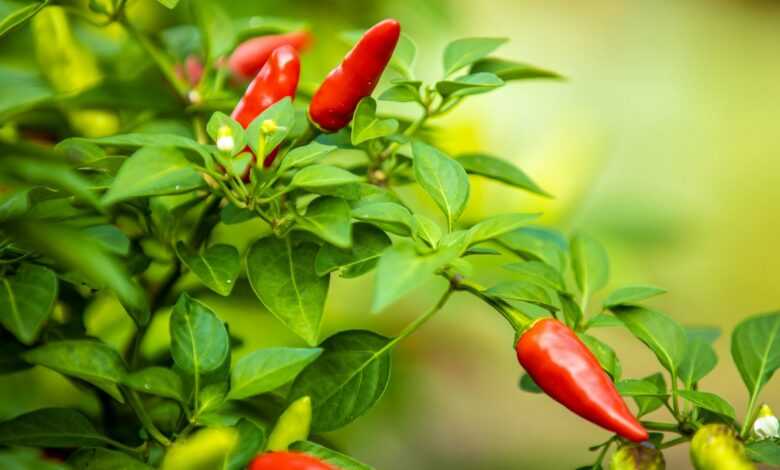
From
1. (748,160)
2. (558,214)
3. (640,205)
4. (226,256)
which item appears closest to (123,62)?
(226,256)

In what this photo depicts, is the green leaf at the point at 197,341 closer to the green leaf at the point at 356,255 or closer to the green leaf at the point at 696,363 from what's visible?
the green leaf at the point at 356,255

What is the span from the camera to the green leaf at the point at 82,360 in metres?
0.67

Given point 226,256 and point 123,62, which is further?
point 123,62

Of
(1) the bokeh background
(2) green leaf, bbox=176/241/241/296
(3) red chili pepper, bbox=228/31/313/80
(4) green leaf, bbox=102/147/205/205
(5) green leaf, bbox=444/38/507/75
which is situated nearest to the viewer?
(4) green leaf, bbox=102/147/205/205

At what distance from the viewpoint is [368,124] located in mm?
750

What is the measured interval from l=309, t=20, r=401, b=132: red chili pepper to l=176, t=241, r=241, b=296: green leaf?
0.43ft

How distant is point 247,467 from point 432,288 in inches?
32.9

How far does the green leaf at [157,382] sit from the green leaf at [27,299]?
70 mm

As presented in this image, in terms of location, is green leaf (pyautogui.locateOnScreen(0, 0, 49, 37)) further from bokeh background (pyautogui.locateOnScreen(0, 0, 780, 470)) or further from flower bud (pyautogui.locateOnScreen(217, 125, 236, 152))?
bokeh background (pyautogui.locateOnScreen(0, 0, 780, 470))

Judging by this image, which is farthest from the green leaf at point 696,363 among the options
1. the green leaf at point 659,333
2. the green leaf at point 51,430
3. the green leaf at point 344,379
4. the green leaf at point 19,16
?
the green leaf at point 19,16

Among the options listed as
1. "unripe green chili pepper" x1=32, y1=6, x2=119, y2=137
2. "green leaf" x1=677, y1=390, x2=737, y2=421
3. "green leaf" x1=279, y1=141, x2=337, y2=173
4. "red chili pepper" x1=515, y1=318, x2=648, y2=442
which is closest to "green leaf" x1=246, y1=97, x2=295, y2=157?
"green leaf" x1=279, y1=141, x2=337, y2=173

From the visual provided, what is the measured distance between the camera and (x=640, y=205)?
1.86 meters

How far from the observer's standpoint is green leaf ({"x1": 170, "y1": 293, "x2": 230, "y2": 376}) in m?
0.69

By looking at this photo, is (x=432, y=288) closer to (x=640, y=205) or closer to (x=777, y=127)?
(x=640, y=205)
